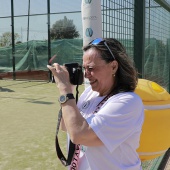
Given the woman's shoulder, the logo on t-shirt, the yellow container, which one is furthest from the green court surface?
the woman's shoulder

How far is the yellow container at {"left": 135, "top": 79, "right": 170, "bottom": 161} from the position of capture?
7.42ft

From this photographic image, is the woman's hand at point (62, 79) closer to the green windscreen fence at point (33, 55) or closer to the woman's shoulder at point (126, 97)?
the woman's shoulder at point (126, 97)

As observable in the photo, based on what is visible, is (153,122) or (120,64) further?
(153,122)

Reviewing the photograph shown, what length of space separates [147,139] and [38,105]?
624 cm

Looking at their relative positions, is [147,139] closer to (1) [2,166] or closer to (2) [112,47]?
(2) [112,47]

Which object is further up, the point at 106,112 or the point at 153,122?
the point at 106,112

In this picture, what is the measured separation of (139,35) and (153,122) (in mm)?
1239

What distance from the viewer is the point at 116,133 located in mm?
1518

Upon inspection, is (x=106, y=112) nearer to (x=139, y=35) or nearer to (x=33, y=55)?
(x=139, y=35)

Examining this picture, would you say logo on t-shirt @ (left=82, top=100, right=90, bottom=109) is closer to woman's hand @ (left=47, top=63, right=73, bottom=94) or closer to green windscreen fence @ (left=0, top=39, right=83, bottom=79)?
woman's hand @ (left=47, top=63, right=73, bottom=94)

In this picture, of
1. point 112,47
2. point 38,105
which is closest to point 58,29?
point 38,105

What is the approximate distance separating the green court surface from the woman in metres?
2.19

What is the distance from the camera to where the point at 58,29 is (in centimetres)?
3353

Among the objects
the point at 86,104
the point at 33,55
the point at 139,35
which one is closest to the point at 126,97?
the point at 86,104
